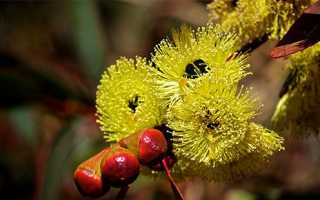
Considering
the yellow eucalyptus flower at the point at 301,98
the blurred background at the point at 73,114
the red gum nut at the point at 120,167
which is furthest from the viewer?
the blurred background at the point at 73,114

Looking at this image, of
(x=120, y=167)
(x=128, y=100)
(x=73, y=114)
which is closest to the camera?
(x=120, y=167)

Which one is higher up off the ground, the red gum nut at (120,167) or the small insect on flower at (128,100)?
the small insect on flower at (128,100)

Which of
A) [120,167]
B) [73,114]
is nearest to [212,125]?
[120,167]

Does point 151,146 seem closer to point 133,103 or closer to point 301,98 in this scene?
point 133,103

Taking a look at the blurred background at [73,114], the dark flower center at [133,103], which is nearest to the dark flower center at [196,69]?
the dark flower center at [133,103]

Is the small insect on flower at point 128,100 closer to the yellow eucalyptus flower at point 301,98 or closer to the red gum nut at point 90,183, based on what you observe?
the red gum nut at point 90,183
